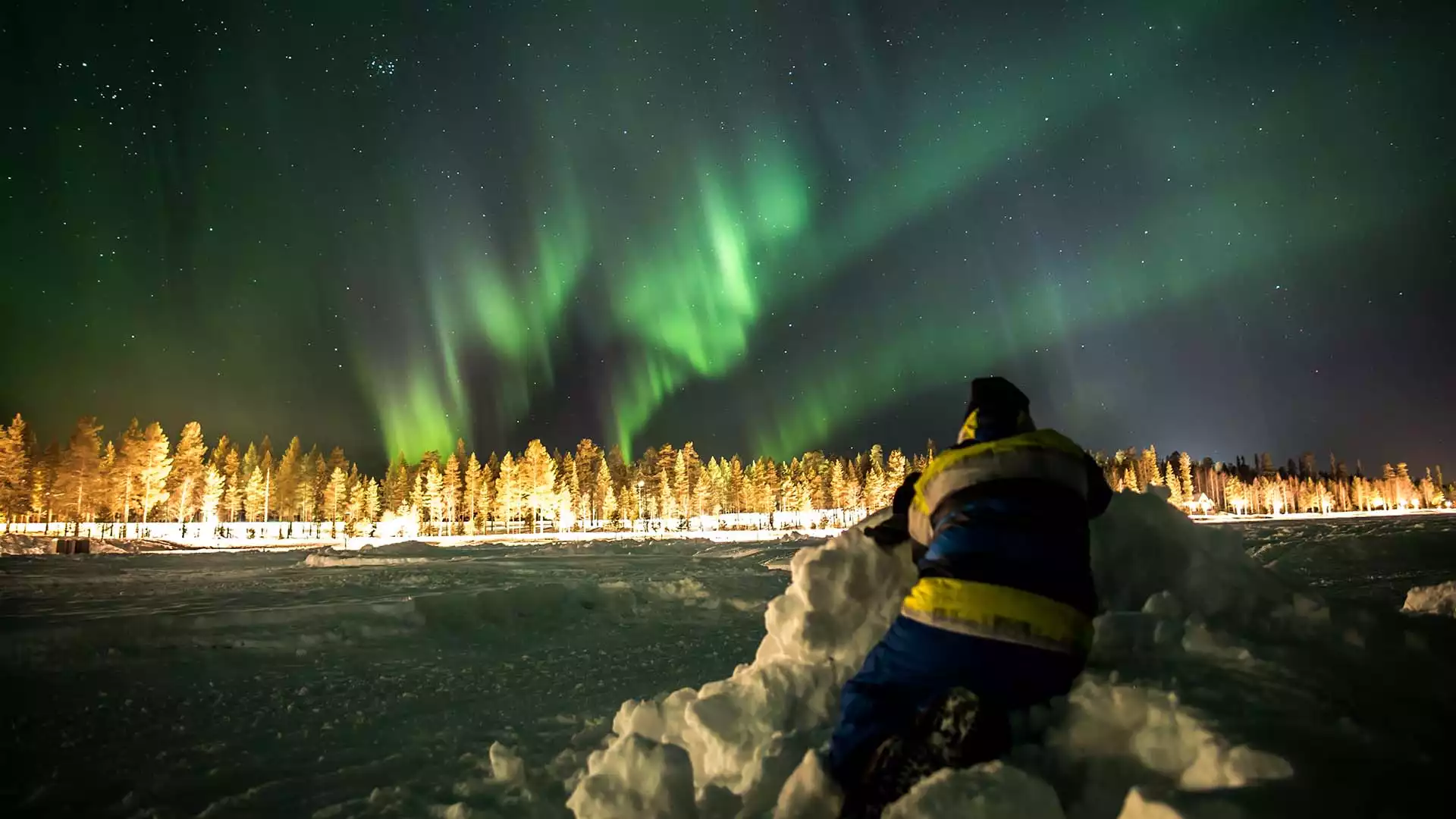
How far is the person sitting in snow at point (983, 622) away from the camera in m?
3.08

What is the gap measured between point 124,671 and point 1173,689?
10.5m

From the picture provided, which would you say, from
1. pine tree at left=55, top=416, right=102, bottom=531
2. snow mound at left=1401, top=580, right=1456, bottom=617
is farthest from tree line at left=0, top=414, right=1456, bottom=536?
snow mound at left=1401, top=580, right=1456, bottom=617

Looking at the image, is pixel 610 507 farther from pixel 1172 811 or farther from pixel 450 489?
pixel 1172 811

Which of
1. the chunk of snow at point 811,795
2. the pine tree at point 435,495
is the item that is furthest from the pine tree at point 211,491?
the chunk of snow at point 811,795

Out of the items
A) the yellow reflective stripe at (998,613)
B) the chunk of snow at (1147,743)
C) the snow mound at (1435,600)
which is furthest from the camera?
the snow mound at (1435,600)

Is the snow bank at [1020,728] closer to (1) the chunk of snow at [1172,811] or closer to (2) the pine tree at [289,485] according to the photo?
(1) the chunk of snow at [1172,811]

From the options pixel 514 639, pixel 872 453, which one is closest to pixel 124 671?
pixel 514 639

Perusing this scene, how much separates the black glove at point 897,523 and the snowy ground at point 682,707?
0.84 feet

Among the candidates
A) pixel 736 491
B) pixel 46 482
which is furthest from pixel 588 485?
pixel 46 482

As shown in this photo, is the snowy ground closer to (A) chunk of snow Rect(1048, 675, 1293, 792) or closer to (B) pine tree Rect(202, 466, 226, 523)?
(A) chunk of snow Rect(1048, 675, 1293, 792)

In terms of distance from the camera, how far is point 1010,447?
3637 millimetres

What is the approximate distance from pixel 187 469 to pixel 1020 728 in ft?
322

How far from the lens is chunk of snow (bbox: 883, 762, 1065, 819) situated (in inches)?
99.4

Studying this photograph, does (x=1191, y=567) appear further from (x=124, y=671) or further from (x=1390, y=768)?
(x=124, y=671)
